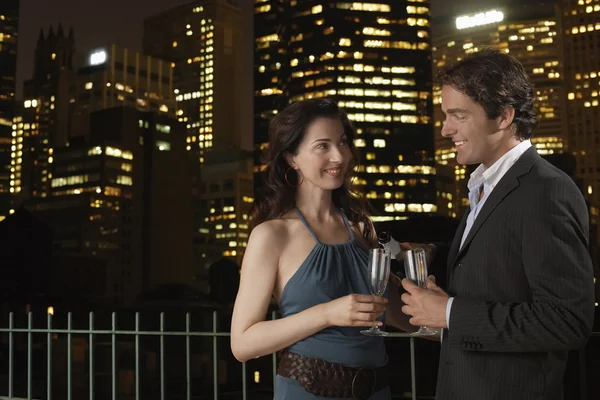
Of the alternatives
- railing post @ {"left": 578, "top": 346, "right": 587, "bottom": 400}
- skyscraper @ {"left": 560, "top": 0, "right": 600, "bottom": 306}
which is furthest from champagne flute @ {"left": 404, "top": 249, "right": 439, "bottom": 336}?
skyscraper @ {"left": 560, "top": 0, "right": 600, "bottom": 306}

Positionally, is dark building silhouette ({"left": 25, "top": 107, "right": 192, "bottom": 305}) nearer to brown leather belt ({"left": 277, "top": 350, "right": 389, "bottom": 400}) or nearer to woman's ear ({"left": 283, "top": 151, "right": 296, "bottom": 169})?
→ woman's ear ({"left": 283, "top": 151, "right": 296, "bottom": 169})

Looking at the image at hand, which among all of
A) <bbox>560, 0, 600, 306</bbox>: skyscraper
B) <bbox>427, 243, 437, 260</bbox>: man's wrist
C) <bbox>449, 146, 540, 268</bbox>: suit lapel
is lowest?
<bbox>427, 243, 437, 260</bbox>: man's wrist

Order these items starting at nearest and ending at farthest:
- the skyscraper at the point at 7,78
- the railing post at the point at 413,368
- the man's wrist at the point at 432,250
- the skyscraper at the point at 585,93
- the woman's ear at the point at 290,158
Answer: the man's wrist at the point at 432,250 < the woman's ear at the point at 290,158 < the railing post at the point at 413,368 < the skyscraper at the point at 585,93 < the skyscraper at the point at 7,78

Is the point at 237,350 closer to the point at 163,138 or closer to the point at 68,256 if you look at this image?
the point at 68,256

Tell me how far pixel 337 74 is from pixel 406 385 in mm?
116435

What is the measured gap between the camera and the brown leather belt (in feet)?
8.81

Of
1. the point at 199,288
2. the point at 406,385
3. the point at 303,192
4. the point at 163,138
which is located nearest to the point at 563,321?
the point at 303,192

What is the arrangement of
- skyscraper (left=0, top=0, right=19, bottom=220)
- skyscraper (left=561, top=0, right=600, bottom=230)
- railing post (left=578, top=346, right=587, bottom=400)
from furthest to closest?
skyscraper (left=0, top=0, right=19, bottom=220) < skyscraper (left=561, top=0, right=600, bottom=230) < railing post (left=578, top=346, right=587, bottom=400)

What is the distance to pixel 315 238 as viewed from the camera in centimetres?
284

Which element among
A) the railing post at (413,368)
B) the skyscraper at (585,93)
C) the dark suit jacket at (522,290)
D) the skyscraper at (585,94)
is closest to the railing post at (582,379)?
the railing post at (413,368)

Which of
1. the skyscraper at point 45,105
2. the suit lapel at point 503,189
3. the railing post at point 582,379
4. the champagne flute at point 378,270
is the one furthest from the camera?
the skyscraper at point 45,105

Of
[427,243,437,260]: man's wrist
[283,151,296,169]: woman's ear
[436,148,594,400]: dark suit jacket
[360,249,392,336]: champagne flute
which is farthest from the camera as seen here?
[283,151,296,169]: woman's ear

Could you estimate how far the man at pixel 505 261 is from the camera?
6.87ft

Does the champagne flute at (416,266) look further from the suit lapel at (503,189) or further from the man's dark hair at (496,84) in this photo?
the man's dark hair at (496,84)
